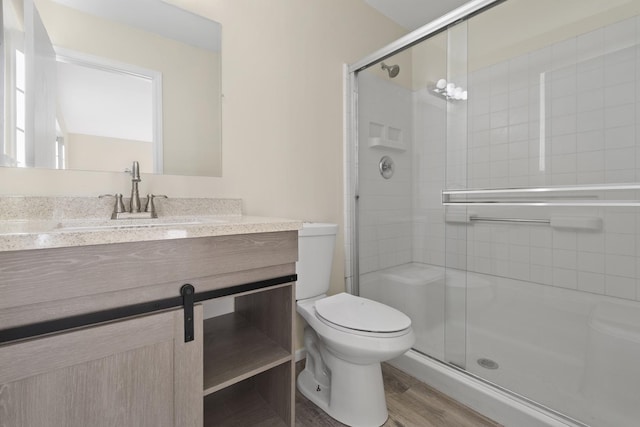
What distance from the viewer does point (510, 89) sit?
4.96 ft

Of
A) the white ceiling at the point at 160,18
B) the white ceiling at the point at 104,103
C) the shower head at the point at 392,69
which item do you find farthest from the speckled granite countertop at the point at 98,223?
the shower head at the point at 392,69

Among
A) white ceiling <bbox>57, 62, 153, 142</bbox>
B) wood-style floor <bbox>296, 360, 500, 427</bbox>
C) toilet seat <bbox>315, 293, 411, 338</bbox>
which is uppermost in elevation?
white ceiling <bbox>57, 62, 153, 142</bbox>

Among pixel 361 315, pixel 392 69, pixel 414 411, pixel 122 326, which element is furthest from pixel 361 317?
pixel 392 69

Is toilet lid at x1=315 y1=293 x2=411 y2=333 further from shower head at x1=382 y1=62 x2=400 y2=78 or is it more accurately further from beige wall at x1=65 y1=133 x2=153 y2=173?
shower head at x1=382 y1=62 x2=400 y2=78

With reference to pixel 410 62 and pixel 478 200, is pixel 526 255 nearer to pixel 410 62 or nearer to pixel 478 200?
pixel 478 200

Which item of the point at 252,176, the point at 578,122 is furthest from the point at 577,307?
the point at 252,176

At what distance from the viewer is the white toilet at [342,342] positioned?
3.83 feet

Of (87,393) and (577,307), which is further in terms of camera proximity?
(577,307)

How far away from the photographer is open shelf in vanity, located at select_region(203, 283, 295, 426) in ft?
3.51

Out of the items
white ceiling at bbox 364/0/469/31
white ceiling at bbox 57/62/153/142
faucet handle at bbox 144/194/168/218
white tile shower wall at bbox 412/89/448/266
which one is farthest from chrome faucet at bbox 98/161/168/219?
white ceiling at bbox 364/0/469/31

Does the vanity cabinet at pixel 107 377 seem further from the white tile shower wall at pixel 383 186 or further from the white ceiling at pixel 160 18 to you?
the white tile shower wall at pixel 383 186

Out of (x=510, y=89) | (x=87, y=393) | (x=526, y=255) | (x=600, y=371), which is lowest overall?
(x=600, y=371)

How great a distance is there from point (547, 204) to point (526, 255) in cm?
30

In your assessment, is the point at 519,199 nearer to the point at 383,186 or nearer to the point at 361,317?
the point at 383,186
